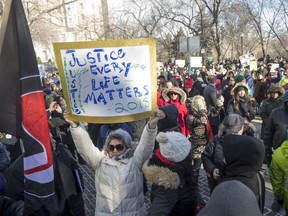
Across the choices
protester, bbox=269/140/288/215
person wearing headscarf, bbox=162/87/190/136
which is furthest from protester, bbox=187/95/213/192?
protester, bbox=269/140/288/215

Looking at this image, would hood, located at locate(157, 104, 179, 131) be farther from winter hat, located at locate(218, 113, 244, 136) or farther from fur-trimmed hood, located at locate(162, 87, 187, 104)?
fur-trimmed hood, located at locate(162, 87, 187, 104)

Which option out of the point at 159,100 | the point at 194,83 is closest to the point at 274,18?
the point at 194,83

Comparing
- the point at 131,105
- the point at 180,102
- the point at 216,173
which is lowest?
the point at 216,173

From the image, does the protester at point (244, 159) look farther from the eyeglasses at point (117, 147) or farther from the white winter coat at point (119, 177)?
the eyeglasses at point (117, 147)

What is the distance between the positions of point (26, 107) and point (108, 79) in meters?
0.84

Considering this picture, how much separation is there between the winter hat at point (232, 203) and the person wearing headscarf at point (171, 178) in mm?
967

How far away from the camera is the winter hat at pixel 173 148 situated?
2541 mm

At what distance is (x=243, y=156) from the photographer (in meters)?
2.35

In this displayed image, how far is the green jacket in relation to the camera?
9.70ft

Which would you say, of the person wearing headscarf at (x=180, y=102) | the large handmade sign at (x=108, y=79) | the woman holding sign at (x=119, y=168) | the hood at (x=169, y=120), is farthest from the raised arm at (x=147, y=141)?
the person wearing headscarf at (x=180, y=102)

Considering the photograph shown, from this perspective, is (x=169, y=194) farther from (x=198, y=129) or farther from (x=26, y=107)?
(x=198, y=129)

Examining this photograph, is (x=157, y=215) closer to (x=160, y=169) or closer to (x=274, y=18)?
(x=160, y=169)

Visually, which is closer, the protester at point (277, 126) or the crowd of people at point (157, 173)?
the crowd of people at point (157, 173)

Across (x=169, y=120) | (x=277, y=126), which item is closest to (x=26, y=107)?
(x=169, y=120)
